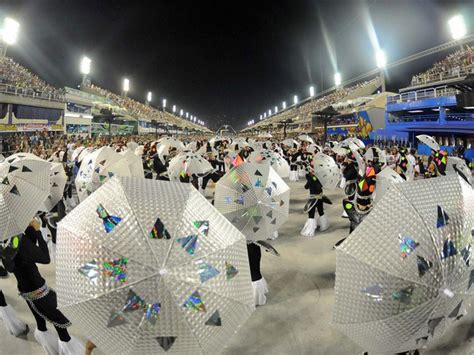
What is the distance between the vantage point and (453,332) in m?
4.53

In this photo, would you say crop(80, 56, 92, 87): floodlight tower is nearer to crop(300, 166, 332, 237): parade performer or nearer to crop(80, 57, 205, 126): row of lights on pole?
crop(80, 57, 205, 126): row of lights on pole

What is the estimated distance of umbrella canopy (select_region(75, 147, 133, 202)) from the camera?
22.0 ft

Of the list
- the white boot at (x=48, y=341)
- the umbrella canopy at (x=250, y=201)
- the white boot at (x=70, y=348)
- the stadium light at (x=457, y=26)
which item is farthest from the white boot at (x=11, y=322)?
the stadium light at (x=457, y=26)

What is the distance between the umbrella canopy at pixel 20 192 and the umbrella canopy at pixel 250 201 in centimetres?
223

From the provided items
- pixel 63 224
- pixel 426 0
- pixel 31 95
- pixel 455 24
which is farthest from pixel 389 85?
pixel 63 224

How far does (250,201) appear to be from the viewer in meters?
4.79

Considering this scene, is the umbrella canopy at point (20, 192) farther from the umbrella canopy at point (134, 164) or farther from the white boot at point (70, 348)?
the umbrella canopy at point (134, 164)

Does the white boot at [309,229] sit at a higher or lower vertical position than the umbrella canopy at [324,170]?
lower

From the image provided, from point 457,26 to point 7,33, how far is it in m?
44.1

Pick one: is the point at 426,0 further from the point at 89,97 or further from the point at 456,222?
the point at 456,222

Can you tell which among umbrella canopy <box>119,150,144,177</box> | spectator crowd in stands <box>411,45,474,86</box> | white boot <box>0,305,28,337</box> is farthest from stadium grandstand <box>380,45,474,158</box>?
white boot <box>0,305,28,337</box>

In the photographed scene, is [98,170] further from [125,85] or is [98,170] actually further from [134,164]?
[125,85]

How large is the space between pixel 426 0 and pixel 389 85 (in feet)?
38.6

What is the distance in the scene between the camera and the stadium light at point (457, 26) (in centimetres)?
3416
